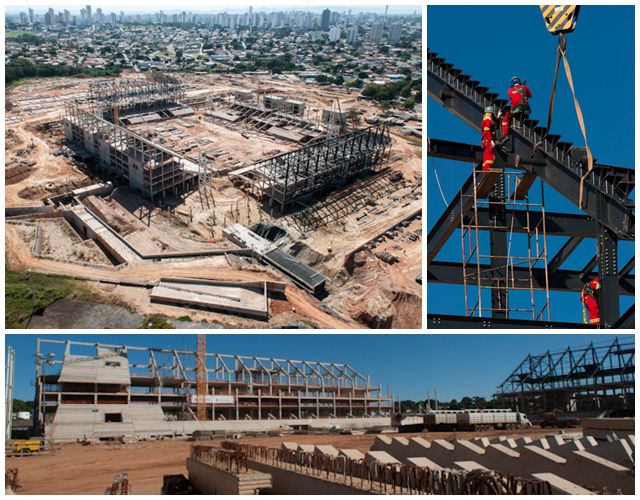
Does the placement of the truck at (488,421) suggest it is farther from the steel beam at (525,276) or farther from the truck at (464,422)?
the steel beam at (525,276)

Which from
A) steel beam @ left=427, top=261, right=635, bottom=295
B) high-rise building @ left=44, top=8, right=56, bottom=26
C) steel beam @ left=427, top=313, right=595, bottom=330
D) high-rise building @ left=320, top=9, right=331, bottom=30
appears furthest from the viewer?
high-rise building @ left=320, top=9, right=331, bottom=30

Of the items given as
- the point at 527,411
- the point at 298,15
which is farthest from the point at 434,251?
the point at 298,15

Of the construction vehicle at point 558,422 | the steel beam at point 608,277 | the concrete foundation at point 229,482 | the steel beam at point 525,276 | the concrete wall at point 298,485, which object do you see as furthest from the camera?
the construction vehicle at point 558,422

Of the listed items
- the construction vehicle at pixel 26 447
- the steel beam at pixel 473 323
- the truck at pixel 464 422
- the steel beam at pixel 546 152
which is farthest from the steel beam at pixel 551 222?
the construction vehicle at pixel 26 447

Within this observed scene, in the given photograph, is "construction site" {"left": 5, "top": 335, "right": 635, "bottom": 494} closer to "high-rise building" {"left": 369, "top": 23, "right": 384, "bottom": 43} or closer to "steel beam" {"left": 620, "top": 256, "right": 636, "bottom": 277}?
"steel beam" {"left": 620, "top": 256, "right": 636, "bottom": 277}

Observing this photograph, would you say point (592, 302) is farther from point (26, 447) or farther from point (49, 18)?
point (49, 18)

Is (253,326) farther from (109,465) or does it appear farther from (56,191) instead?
(56,191)

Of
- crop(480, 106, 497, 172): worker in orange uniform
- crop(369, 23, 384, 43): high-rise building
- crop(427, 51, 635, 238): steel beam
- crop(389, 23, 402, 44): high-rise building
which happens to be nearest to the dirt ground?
crop(480, 106, 497, 172): worker in orange uniform
